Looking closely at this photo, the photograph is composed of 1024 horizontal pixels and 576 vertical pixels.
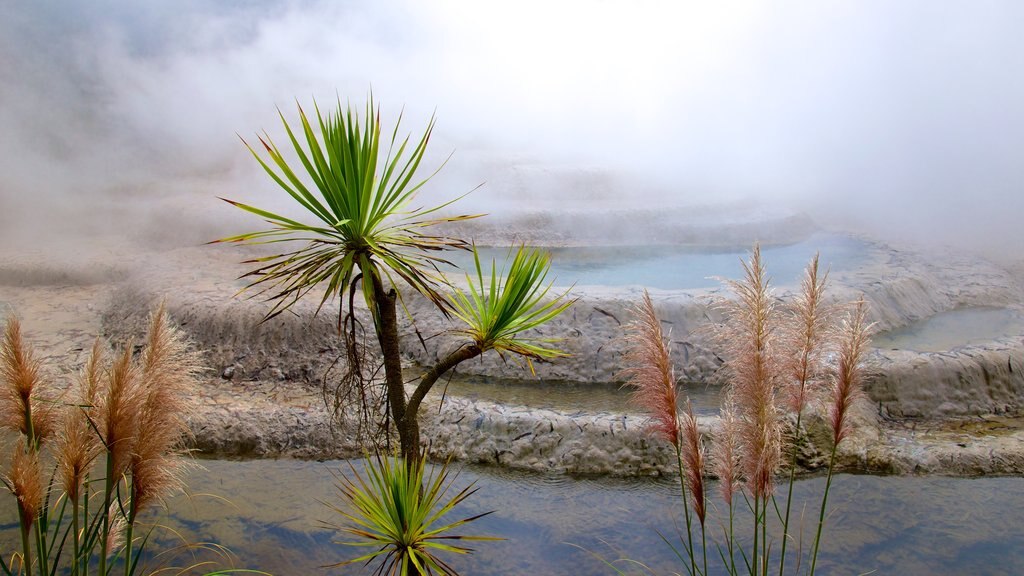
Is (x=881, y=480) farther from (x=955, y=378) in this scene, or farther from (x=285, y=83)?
(x=285, y=83)

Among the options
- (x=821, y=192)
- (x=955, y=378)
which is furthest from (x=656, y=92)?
(x=955, y=378)

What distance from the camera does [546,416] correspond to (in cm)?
446

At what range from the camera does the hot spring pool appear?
22.5 ft

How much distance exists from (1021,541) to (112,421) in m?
4.19

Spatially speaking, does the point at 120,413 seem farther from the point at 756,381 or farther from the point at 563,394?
the point at 563,394

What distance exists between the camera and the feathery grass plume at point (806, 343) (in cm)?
222

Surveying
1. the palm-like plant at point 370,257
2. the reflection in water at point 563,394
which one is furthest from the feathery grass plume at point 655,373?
the reflection in water at point 563,394

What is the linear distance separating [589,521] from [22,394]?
2673 millimetres

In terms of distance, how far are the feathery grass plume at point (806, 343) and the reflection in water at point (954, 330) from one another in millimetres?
3679

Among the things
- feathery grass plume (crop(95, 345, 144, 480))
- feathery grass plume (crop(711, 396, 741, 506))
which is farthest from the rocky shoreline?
feathery grass plume (crop(95, 345, 144, 480))

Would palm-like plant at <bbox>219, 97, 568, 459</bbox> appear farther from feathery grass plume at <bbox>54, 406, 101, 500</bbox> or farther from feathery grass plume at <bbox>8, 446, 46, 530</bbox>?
feathery grass plume at <bbox>8, 446, 46, 530</bbox>

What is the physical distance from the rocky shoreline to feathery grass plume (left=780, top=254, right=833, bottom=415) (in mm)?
1438

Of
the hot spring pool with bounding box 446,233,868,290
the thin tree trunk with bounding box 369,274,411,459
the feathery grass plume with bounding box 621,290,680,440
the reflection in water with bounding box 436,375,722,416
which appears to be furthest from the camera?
the hot spring pool with bounding box 446,233,868,290

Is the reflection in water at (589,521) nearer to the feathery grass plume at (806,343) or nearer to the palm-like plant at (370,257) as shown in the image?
the palm-like plant at (370,257)
